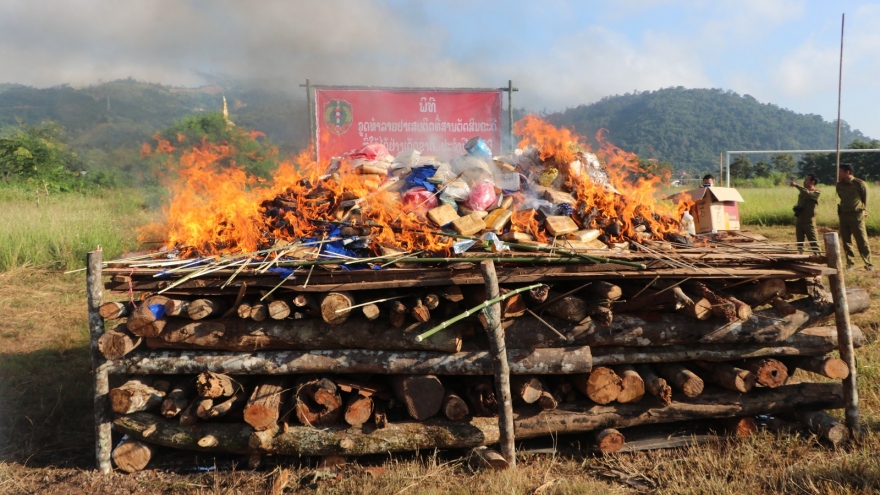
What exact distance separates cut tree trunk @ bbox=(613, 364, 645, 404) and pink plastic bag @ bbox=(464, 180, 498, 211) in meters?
2.06

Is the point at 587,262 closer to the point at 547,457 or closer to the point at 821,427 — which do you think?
the point at 547,457

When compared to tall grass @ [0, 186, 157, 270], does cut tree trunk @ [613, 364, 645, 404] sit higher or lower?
lower

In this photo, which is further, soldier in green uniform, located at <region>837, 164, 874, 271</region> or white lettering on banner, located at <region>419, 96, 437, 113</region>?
soldier in green uniform, located at <region>837, 164, 874, 271</region>

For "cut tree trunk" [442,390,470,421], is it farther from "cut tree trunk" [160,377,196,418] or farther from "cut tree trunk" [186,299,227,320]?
"cut tree trunk" [160,377,196,418]

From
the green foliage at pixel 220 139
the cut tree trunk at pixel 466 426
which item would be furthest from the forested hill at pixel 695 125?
the cut tree trunk at pixel 466 426

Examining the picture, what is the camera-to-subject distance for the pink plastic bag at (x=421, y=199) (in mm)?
5809

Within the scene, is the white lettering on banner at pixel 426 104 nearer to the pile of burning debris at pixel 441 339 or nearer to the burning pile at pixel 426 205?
the burning pile at pixel 426 205

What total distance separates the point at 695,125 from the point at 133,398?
218ft

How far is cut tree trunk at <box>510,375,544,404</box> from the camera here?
4.85 metres

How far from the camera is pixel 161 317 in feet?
16.0

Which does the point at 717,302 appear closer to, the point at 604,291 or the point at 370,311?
the point at 604,291

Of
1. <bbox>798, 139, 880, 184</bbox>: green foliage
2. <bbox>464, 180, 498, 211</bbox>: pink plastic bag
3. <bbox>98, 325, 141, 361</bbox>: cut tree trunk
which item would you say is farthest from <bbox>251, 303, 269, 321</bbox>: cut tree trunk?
<bbox>798, 139, 880, 184</bbox>: green foliage

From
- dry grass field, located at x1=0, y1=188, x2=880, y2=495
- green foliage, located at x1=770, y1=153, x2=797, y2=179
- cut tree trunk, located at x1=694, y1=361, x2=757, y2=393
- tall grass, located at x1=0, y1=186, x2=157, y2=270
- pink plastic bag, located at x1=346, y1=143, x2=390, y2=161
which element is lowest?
dry grass field, located at x1=0, y1=188, x2=880, y2=495

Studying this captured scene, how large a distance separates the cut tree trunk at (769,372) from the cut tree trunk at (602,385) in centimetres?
122
